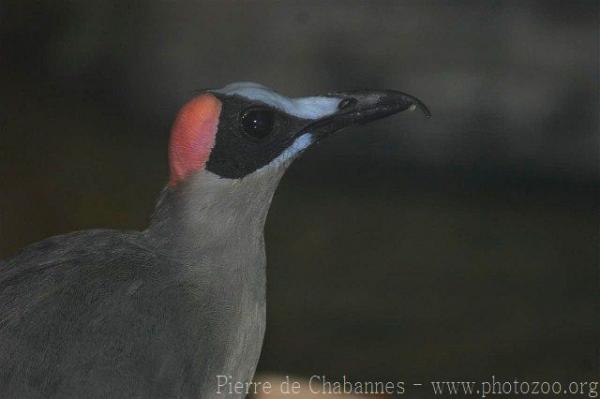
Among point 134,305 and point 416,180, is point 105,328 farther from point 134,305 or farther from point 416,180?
point 416,180

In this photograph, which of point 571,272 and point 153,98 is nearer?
point 571,272

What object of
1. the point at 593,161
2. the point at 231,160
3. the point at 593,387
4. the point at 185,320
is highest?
the point at 231,160

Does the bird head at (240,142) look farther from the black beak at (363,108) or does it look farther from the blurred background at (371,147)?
the blurred background at (371,147)

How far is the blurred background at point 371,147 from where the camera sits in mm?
4750

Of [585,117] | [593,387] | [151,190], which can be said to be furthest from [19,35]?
[593,387]

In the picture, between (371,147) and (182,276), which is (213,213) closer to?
(182,276)

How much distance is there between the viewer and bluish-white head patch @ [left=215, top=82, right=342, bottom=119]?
1.55 m

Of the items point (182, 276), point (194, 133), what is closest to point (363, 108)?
point (194, 133)

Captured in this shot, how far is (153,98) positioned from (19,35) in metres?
1.09

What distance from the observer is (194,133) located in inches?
60.9

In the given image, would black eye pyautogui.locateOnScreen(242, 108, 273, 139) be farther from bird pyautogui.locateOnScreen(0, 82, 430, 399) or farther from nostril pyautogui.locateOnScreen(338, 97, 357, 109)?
nostril pyautogui.locateOnScreen(338, 97, 357, 109)

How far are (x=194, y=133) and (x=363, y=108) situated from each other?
308mm

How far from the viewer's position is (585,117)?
19.9ft

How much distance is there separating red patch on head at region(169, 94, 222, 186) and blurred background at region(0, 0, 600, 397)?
2833mm
